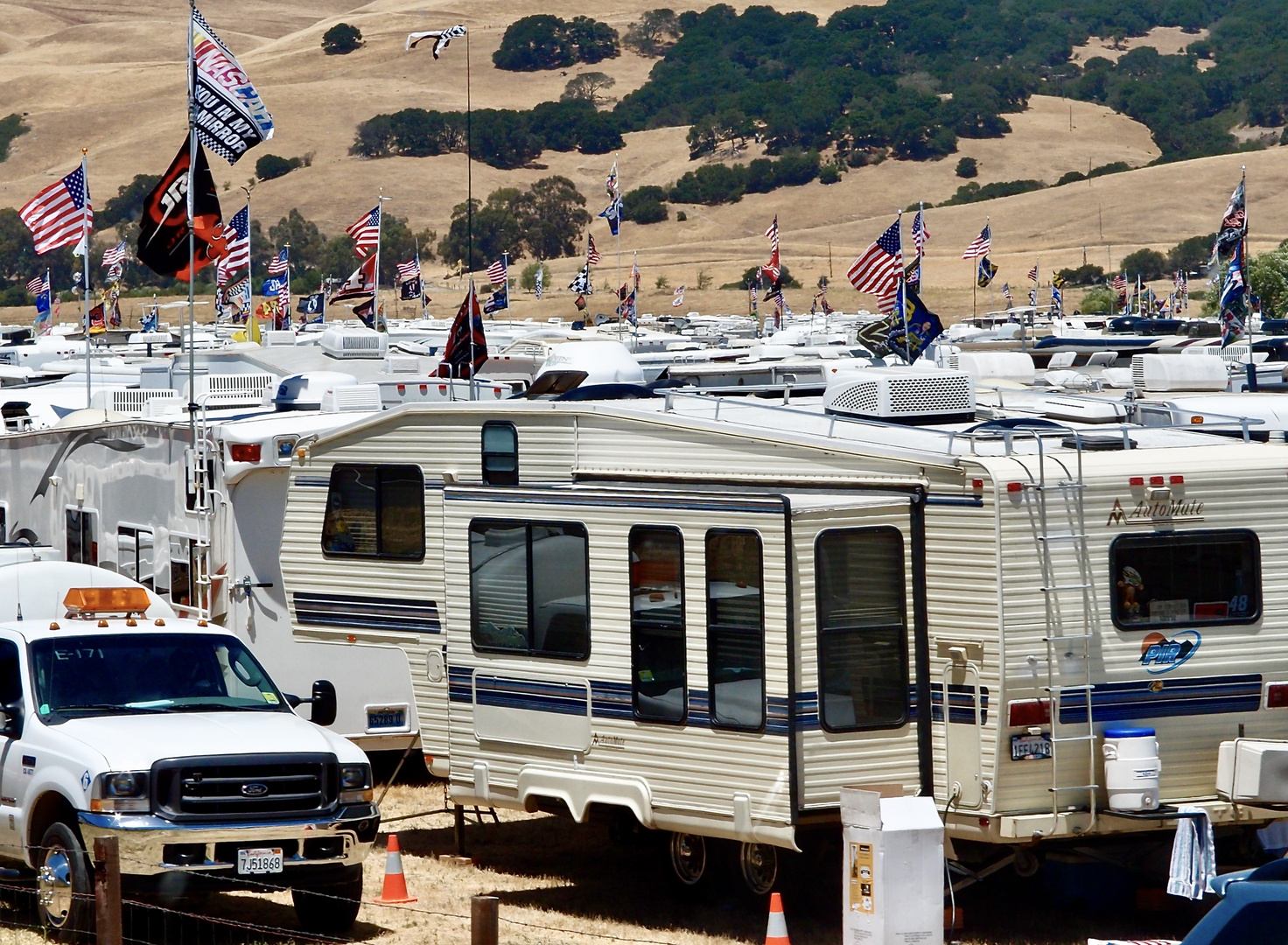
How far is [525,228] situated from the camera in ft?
371

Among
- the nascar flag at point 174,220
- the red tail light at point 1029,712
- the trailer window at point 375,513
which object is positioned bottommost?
the red tail light at point 1029,712

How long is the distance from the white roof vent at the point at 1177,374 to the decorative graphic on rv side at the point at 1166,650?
475 cm

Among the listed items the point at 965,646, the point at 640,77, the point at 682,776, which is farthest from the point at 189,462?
the point at 640,77

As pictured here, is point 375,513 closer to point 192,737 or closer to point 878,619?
point 192,737

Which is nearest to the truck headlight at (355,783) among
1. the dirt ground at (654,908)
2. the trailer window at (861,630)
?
the dirt ground at (654,908)

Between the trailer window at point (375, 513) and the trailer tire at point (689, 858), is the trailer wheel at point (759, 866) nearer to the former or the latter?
the trailer tire at point (689, 858)

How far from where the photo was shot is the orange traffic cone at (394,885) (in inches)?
413

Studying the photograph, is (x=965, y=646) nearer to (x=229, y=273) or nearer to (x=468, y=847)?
(x=468, y=847)

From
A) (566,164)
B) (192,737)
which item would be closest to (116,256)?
(192,737)

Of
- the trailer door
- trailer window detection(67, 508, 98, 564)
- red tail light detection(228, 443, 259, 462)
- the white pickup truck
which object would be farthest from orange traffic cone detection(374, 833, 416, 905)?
trailer window detection(67, 508, 98, 564)

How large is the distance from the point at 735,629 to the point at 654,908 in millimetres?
1958

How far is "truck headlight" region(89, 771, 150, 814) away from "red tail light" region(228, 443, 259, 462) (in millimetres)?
4103

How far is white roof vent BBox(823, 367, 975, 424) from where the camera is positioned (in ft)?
34.8

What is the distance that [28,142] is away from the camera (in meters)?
153
